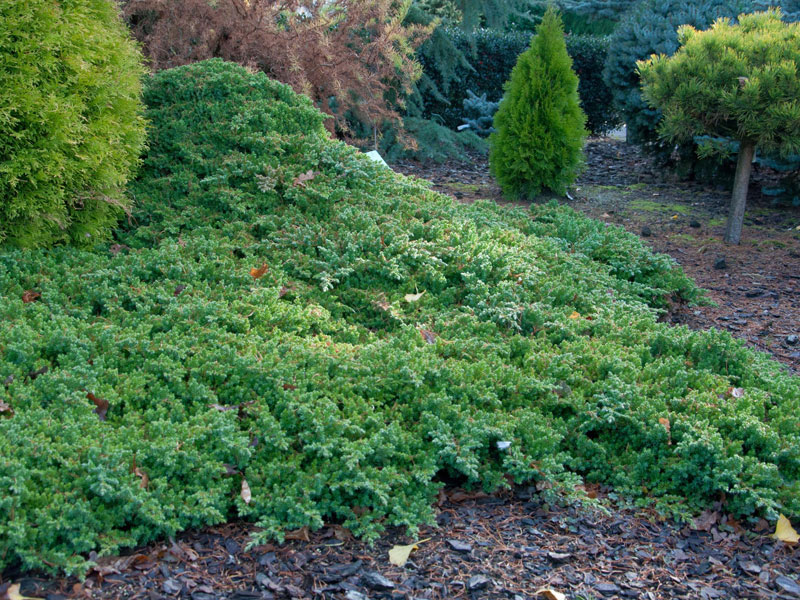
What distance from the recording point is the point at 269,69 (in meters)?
6.85

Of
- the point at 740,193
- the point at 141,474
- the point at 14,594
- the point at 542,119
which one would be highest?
the point at 542,119

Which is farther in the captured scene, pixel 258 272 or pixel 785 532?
pixel 258 272

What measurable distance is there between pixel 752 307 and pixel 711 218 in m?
2.69

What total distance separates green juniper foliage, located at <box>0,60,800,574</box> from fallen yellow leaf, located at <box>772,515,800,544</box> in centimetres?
5

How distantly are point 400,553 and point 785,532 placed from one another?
1.46 meters

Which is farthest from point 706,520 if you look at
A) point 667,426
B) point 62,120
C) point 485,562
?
point 62,120

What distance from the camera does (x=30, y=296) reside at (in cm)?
354

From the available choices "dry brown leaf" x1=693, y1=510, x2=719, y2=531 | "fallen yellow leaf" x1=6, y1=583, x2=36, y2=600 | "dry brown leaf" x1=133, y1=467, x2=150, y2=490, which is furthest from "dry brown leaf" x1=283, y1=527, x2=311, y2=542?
"dry brown leaf" x1=693, y1=510, x2=719, y2=531

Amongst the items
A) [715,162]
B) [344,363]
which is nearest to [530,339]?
[344,363]

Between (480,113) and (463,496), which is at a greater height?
(480,113)

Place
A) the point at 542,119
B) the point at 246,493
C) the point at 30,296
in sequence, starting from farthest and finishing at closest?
the point at 542,119 < the point at 30,296 < the point at 246,493

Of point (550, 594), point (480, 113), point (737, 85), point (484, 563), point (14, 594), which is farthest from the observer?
point (480, 113)

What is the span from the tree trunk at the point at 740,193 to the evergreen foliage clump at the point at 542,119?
1.70 metres

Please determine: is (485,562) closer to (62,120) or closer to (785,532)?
(785,532)
